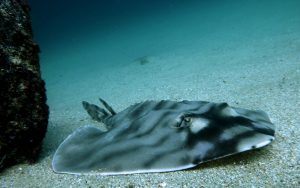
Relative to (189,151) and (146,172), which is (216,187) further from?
(146,172)

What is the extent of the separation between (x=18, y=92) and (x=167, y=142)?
2.04 m

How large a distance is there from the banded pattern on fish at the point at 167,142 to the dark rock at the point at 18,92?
1.72 feet

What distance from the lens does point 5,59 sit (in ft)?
12.7

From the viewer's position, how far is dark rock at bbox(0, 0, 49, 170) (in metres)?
3.82

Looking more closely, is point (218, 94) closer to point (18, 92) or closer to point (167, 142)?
point (167, 142)

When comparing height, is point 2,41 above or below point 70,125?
above

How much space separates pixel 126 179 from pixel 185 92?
14.0 ft

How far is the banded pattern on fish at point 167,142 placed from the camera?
297 cm

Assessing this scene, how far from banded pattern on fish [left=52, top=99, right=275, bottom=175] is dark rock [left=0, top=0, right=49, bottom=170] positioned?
1.72ft

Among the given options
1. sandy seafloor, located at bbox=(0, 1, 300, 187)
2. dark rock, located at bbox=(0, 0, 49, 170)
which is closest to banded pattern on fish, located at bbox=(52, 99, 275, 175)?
sandy seafloor, located at bbox=(0, 1, 300, 187)

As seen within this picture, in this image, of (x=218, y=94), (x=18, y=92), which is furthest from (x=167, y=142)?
(x=218, y=94)

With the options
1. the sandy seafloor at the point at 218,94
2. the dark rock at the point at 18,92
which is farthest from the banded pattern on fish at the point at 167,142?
the dark rock at the point at 18,92

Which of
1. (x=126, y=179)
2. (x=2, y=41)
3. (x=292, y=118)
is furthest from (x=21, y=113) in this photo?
(x=292, y=118)

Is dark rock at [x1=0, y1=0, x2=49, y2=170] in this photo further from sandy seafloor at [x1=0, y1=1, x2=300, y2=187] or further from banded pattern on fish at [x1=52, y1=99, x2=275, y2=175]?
banded pattern on fish at [x1=52, y1=99, x2=275, y2=175]
